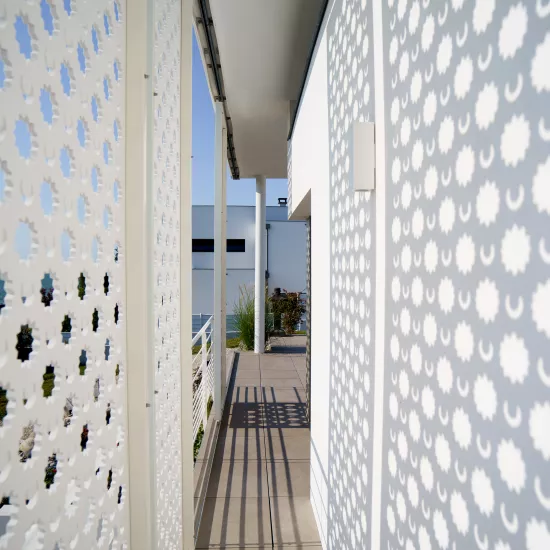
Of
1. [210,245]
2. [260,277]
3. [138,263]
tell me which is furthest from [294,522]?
[210,245]

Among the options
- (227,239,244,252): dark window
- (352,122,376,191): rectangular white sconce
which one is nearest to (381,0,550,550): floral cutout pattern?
Result: (352,122,376,191): rectangular white sconce

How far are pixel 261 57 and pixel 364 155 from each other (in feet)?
9.97

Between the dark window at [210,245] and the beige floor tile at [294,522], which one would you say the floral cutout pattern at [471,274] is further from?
the dark window at [210,245]

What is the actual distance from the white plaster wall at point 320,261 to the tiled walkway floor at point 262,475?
0.25m

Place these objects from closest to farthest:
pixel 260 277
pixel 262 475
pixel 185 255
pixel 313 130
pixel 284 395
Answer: pixel 185 255 < pixel 313 130 < pixel 262 475 < pixel 284 395 < pixel 260 277

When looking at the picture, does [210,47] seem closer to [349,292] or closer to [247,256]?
[349,292]

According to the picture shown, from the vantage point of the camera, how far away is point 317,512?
2.78m

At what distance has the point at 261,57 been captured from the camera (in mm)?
3879

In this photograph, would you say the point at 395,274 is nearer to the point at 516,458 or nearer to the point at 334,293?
the point at 516,458

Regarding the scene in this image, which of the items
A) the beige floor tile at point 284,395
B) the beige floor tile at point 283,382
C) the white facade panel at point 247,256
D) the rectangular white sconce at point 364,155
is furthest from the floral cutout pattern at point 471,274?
the white facade panel at point 247,256

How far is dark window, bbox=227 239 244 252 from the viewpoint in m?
Answer: 17.6

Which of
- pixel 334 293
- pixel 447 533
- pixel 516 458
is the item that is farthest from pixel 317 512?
pixel 516 458

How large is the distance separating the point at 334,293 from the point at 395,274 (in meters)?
1.01

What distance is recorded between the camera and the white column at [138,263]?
1.29m
